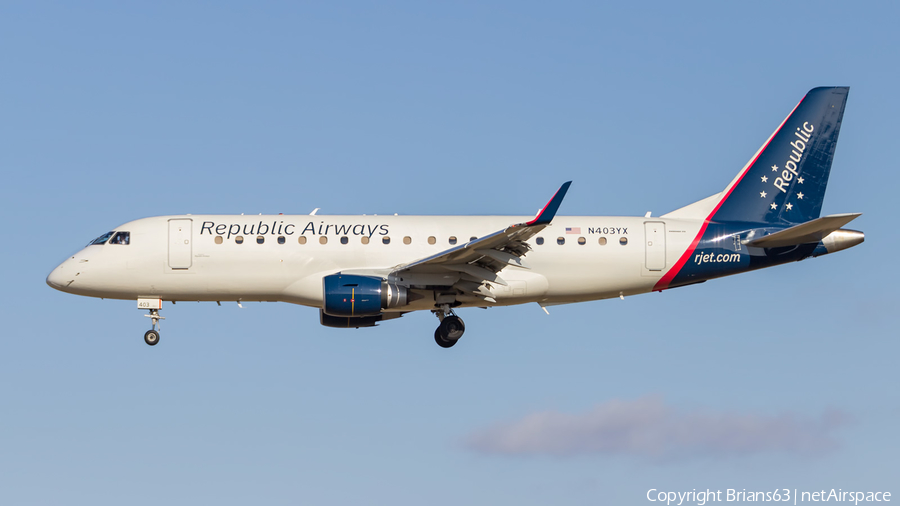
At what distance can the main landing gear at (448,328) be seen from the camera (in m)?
35.2

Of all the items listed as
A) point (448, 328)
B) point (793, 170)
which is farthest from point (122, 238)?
point (793, 170)

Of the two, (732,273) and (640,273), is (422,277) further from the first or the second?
(732,273)

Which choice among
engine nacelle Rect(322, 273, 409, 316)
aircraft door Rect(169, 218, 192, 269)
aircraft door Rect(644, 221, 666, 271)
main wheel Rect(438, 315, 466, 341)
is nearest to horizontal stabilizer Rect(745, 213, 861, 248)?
aircraft door Rect(644, 221, 666, 271)

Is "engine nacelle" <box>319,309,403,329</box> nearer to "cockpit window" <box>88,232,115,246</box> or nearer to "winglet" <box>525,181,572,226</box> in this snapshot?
"cockpit window" <box>88,232,115,246</box>

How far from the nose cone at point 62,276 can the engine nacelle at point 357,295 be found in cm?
850

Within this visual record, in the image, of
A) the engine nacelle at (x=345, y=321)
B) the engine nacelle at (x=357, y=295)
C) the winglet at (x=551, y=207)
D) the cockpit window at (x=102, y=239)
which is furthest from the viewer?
the engine nacelle at (x=345, y=321)

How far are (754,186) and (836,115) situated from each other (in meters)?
4.08

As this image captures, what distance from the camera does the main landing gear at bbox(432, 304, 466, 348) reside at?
1384 inches

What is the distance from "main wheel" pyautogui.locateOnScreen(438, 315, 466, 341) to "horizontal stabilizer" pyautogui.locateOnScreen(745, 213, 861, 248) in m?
10.2

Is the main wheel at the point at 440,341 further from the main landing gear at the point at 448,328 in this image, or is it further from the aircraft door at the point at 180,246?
the aircraft door at the point at 180,246

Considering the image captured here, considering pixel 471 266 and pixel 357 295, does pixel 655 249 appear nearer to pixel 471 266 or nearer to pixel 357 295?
pixel 471 266

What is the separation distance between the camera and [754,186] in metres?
37.3

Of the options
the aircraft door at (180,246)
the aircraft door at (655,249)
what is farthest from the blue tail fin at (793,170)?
the aircraft door at (180,246)

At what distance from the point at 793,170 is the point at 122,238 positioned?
23.3 metres
